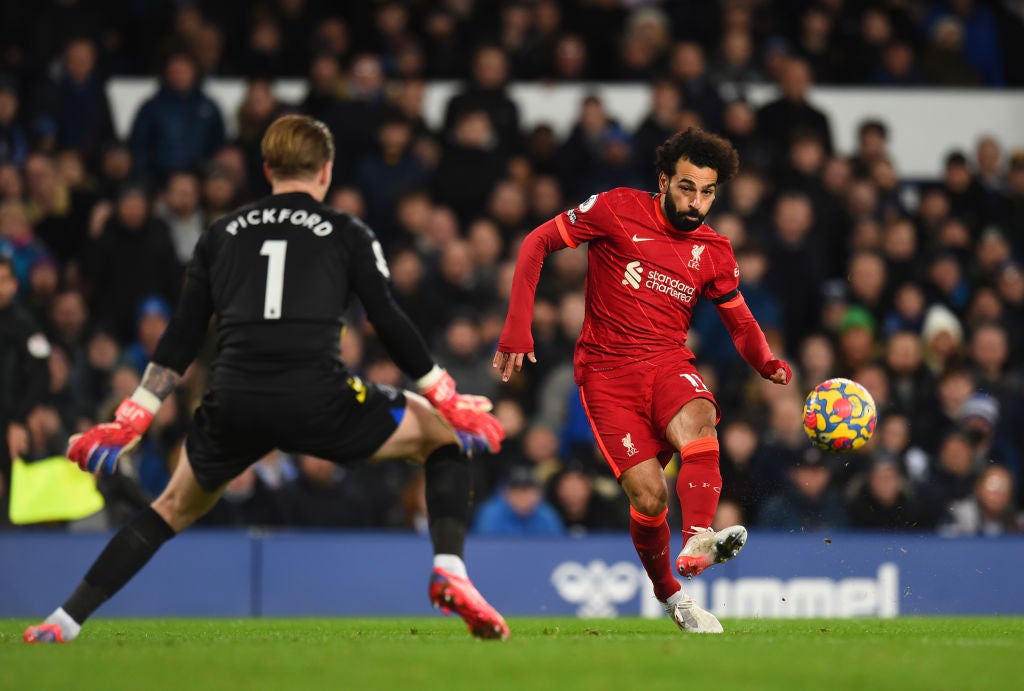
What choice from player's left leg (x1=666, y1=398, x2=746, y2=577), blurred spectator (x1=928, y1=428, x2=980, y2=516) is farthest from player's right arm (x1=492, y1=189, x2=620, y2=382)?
blurred spectator (x1=928, y1=428, x2=980, y2=516)

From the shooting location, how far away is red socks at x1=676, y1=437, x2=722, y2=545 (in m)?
7.54

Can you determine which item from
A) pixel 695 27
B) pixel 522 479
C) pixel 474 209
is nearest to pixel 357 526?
pixel 522 479

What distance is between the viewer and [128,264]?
13.3m

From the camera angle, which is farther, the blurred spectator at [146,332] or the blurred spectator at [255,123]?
the blurred spectator at [255,123]

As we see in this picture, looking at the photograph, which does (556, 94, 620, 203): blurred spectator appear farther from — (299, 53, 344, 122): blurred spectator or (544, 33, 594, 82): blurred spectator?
(299, 53, 344, 122): blurred spectator

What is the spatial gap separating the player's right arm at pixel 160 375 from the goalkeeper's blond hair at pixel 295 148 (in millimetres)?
404

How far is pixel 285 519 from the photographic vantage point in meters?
12.2

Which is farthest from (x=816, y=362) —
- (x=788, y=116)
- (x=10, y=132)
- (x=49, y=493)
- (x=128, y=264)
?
(x=10, y=132)

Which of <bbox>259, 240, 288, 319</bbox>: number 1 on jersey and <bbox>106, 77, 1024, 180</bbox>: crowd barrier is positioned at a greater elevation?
<bbox>106, 77, 1024, 180</bbox>: crowd barrier

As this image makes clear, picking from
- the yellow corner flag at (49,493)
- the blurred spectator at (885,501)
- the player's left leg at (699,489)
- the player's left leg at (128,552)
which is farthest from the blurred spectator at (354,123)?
the player's left leg at (128,552)

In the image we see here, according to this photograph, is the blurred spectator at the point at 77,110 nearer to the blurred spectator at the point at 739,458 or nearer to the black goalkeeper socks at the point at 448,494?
the blurred spectator at the point at 739,458

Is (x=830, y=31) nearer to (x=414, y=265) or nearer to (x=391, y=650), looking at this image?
(x=414, y=265)

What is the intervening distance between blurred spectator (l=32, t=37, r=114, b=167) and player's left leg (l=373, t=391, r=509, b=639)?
8546mm

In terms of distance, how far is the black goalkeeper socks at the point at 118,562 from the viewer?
6.59 metres
